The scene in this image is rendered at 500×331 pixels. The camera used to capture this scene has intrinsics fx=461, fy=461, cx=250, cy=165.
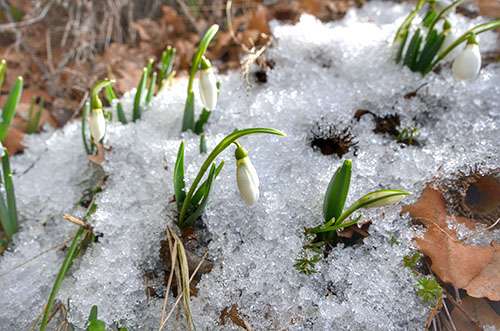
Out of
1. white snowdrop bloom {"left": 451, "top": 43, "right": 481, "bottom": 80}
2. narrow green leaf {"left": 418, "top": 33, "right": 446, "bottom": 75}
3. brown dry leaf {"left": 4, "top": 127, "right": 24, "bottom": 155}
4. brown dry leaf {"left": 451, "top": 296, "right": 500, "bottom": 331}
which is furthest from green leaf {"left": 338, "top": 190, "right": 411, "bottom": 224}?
brown dry leaf {"left": 4, "top": 127, "right": 24, "bottom": 155}

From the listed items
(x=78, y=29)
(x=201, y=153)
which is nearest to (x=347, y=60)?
(x=201, y=153)

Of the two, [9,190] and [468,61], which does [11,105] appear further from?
[468,61]

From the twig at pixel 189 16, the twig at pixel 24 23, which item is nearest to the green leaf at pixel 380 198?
the twig at pixel 189 16

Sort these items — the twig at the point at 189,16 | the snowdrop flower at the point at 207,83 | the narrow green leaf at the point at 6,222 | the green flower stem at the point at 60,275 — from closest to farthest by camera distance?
the green flower stem at the point at 60,275
the snowdrop flower at the point at 207,83
the narrow green leaf at the point at 6,222
the twig at the point at 189,16

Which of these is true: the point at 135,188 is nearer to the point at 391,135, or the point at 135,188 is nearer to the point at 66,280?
the point at 66,280

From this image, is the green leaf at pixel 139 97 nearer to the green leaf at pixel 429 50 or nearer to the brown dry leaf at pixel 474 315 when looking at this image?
the green leaf at pixel 429 50

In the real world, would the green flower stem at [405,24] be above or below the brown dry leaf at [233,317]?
above

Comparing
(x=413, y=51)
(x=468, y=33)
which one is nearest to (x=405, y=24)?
(x=413, y=51)
